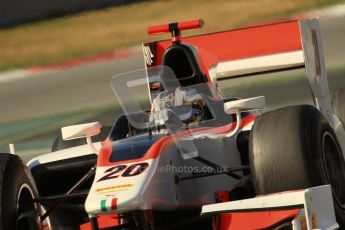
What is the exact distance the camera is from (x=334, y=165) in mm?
6273

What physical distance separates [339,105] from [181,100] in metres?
2.09

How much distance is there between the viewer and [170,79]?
6.89 metres

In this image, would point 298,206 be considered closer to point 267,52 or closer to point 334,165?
point 334,165

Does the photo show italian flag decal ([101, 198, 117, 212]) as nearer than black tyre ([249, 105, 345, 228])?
Yes

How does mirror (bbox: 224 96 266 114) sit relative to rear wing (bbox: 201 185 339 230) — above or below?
above

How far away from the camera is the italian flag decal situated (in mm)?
5219

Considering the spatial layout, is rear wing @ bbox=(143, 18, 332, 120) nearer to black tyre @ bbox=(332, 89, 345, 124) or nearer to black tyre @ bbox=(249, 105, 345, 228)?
black tyre @ bbox=(332, 89, 345, 124)

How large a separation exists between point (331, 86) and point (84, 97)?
359cm

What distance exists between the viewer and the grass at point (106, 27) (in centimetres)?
1390

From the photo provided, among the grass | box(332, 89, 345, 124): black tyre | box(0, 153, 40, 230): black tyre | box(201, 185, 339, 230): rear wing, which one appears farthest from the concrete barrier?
box(201, 185, 339, 230): rear wing

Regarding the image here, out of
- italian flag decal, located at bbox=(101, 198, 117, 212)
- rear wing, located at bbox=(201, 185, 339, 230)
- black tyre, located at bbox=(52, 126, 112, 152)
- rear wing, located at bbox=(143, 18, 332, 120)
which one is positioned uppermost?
rear wing, located at bbox=(143, 18, 332, 120)

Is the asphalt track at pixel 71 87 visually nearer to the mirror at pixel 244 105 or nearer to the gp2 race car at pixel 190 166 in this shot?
the gp2 race car at pixel 190 166

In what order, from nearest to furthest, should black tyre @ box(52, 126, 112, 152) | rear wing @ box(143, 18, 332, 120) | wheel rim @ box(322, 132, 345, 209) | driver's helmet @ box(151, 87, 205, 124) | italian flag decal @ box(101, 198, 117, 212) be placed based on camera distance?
italian flag decal @ box(101, 198, 117, 212) < wheel rim @ box(322, 132, 345, 209) < driver's helmet @ box(151, 87, 205, 124) < rear wing @ box(143, 18, 332, 120) < black tyre @ box(52, 126, 112, 152)

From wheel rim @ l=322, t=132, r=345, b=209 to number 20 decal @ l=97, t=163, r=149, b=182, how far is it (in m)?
1.26
